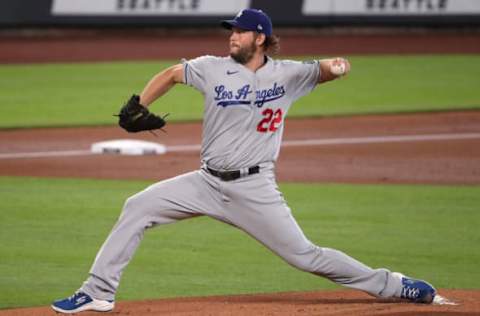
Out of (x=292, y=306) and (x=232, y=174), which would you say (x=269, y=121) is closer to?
(x=232, y=174)

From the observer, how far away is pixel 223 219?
6.89 metres

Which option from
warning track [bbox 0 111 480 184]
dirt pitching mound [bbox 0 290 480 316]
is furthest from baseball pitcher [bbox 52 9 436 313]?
warning track [bbox 0 111 480 184]

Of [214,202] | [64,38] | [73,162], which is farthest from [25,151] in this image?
[64,38]

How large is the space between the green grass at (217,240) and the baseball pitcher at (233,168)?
0.99m

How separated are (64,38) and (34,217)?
14.9 m

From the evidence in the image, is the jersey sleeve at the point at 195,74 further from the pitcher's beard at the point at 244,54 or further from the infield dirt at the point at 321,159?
the infield dirt at the point at 321,159

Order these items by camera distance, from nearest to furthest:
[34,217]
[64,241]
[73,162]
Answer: [64,241], [34,217], [73,162]

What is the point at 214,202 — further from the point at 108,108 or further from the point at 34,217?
the point at 108,108

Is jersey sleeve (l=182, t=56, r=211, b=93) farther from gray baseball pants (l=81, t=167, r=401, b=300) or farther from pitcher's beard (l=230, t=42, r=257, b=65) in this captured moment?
gray baseball pants (l=81, t=167, r=401, b=300)

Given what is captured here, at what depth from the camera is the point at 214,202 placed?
22.4 feet

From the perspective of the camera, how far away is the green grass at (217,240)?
8062 mm

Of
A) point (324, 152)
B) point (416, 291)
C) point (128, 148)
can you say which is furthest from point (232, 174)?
point (324, 152)

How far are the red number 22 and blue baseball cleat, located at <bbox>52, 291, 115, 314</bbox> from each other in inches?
53.3

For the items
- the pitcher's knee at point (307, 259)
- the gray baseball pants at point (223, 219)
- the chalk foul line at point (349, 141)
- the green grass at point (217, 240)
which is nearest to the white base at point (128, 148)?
the chalk foul line at point (349, 141)
